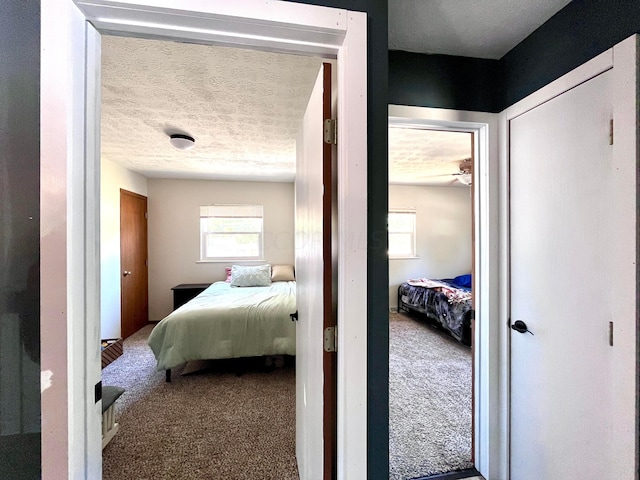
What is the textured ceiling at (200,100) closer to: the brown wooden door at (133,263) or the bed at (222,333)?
the brown wooden door at (133,263)

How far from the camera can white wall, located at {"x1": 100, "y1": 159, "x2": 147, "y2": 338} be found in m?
3.26

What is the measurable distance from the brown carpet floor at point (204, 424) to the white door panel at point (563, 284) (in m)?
1.39

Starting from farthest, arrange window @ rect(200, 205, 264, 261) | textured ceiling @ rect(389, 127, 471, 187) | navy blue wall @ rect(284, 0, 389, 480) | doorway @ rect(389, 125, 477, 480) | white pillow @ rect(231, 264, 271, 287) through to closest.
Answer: window @ rect(200, 205, 264, 261) → white pillow @ rect(231, 264, 271, 287) → textured ceiling @ rect(389, 127, 471, 187) → doorway @ rect(389, 125, 477, 480) → navy blue wall @ rect(284, 0, 389, 480)

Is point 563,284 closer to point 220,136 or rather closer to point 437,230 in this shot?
point 220,136

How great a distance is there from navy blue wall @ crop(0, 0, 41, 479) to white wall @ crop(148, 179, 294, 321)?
4.06 meters

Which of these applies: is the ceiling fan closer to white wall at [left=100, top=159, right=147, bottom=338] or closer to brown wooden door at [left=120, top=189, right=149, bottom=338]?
white wall at [left=100, top=159, right=147, bottom=338]

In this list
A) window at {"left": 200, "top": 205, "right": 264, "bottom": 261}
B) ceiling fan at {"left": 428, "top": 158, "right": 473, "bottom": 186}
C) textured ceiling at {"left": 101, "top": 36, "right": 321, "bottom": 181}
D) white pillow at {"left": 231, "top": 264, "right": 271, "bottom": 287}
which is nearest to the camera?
textured ceiling at {"left": 101, "top": 36, "right": 321, "bottom": 181}

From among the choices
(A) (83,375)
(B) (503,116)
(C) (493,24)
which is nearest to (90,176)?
(A) (83,375)

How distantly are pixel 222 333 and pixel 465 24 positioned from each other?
2874 mm

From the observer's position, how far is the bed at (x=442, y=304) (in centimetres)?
334

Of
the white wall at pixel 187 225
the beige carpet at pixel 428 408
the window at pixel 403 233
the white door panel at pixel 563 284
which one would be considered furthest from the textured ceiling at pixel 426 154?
the beige carpet at pixel 428 408

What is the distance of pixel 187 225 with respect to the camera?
4.57 meters

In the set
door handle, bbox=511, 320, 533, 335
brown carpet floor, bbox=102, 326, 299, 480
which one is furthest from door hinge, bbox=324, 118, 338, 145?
brown carpet floor, bbox=102, 326, 299, 480

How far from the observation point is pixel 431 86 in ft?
4.79
